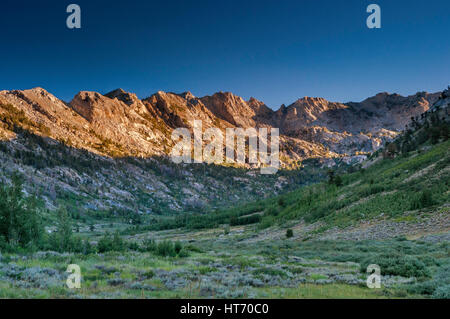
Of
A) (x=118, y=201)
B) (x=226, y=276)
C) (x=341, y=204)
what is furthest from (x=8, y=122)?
(x=226, y=276)

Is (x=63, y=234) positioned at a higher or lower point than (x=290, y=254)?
higher

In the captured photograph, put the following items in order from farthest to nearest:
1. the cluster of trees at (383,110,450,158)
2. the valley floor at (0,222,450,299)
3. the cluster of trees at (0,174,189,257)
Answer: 1. the cluster of trees at (383,110,450,158)
2. the cluster of trees at (0,174,189,257)
3. the valley floor at (0,222,450,299)

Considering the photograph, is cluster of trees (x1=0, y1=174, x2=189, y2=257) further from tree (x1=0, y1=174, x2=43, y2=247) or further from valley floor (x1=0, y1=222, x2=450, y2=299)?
valley floor (x1=0, y1=222, x2=450, y2=299)

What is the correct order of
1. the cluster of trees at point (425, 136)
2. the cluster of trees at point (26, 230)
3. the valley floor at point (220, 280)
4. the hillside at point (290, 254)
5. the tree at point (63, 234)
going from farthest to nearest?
the cluster of trees at point (425, 136) < the tree at point (63, 234) < the cluster of trees at point (26, 230) < the hillside at point (290, 254) < the valley floor at point (220, 280)

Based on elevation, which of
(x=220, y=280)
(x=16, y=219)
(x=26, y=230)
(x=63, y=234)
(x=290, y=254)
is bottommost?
(x=290, y=254)

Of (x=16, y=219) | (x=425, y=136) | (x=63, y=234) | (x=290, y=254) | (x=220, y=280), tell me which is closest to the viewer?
(x=220, y=280)

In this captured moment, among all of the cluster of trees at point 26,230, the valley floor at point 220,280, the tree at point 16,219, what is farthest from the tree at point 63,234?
the valley floor at point 220,280

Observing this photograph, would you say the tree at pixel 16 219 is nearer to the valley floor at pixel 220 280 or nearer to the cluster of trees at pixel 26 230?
the cluster of trees at pixel 26 230

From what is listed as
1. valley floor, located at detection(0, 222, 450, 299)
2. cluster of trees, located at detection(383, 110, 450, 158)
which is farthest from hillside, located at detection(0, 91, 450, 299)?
cluster of trees, located at detection(383, 110, 450, 158)

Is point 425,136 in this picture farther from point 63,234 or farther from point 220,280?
point 63,234

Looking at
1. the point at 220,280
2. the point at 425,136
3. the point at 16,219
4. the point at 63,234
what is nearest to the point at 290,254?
the point at 220,280
